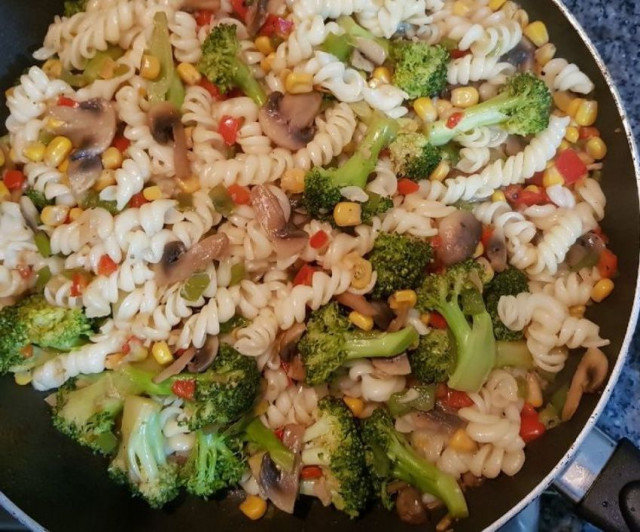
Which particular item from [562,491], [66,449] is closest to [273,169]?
[66,449]

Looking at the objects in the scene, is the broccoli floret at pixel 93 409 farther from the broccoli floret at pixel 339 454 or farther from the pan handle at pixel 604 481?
the pan handle at pixel 604 481

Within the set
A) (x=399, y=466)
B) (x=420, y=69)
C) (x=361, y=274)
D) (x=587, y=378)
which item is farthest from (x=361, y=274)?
(x=587, y=378)

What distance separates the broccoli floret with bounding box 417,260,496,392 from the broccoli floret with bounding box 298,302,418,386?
7.0 inches

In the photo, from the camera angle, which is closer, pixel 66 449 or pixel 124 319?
pixel 124 319

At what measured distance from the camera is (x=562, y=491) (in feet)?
10.3

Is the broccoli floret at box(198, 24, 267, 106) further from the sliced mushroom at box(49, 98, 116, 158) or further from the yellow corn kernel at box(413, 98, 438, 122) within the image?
the yellow corn kernel at box(413, 98, 438, 122)

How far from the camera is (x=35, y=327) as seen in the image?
3.08 m

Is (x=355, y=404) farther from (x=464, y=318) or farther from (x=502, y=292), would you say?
(x=502, y=292)

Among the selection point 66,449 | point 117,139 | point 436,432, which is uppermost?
point 117,139

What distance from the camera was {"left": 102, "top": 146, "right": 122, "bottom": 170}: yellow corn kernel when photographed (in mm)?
3230

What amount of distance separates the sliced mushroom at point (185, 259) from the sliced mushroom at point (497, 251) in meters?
1.29

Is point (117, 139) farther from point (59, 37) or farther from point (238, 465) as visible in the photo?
point (238, 465)

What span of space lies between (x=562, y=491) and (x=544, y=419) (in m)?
0.33

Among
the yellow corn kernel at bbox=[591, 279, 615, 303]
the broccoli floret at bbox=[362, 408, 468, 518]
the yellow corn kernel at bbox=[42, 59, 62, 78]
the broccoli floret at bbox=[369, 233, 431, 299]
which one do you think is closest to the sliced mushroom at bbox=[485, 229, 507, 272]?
the broccoli floret at bbox=[369, 233, 431, 299]
